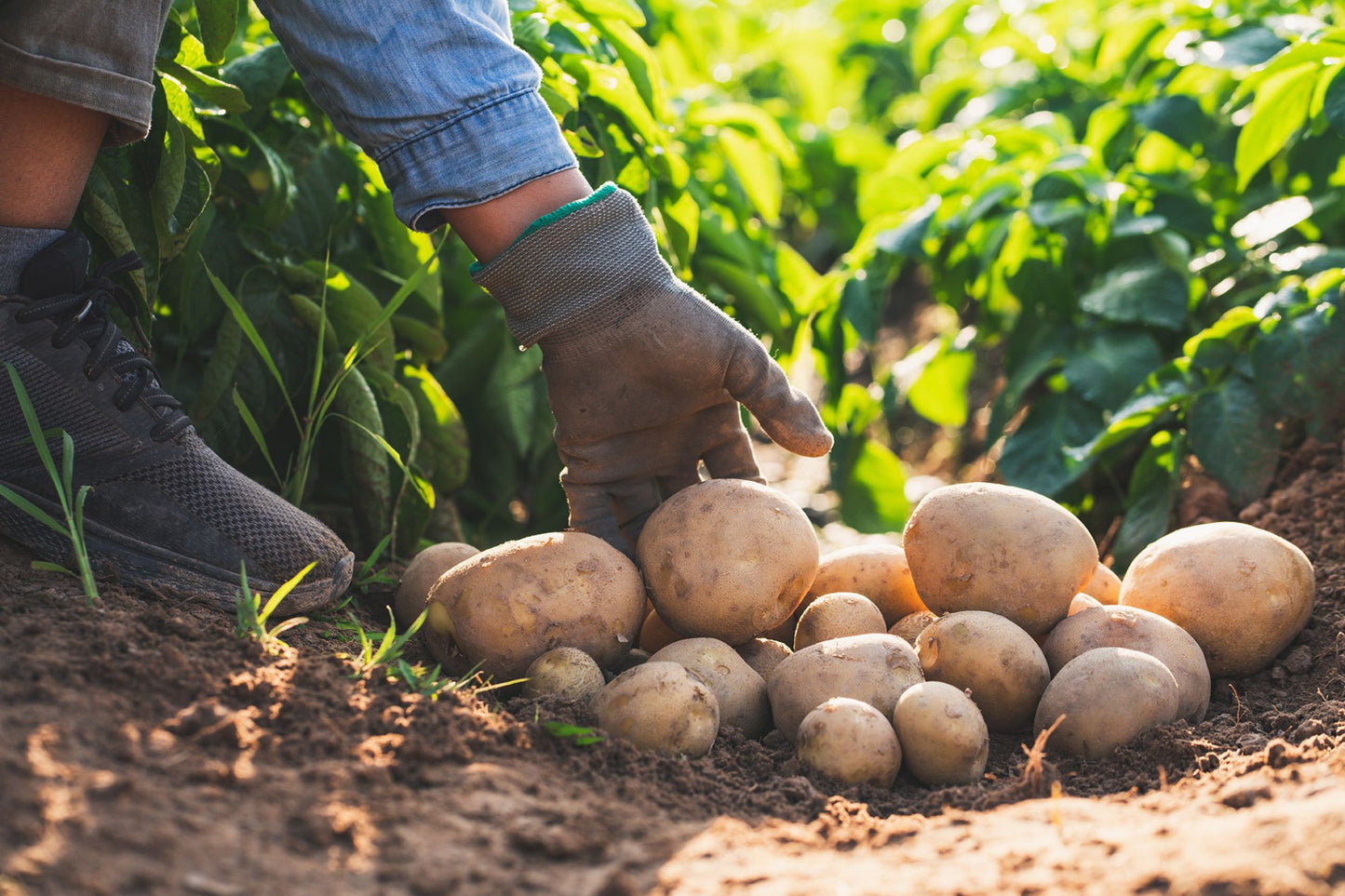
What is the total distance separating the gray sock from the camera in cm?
192

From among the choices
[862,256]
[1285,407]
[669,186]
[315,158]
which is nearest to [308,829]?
[315,158]

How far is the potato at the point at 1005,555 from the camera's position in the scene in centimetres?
201

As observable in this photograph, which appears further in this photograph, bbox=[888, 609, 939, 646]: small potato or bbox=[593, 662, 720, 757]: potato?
bbox=[888, 609, 939, 646]: small potato

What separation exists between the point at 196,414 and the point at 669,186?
4.02 feet

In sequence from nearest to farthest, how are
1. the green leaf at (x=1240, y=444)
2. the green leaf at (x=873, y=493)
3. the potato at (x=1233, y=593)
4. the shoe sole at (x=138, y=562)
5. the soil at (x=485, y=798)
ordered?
1. the soil at (x=485, y=798)
2. the shoe sole at (x=138, y=562)
3. the potato at (x=1233, y=593)
4. the green leaf at (x=1240, y=444)
5. the green leaf at (x=873, y=493)

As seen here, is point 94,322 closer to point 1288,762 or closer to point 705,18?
point 1288,762

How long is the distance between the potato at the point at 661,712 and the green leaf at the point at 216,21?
1417mm

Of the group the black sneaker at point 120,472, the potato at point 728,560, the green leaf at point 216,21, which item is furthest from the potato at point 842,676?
the green leaf at point 216,21

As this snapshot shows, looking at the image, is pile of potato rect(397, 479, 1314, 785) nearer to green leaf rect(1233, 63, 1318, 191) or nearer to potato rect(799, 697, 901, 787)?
potato rect(799, 697, 901, 787)

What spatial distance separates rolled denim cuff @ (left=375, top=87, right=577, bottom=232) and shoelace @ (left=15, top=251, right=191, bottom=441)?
54 centimetres

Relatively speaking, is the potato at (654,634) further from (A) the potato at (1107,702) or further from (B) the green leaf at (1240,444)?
(B) the green leaf at (1240,444)

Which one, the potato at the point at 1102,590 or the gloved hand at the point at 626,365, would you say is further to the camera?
Answer: the potato at the point at 1102,590

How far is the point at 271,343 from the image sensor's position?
2488mm

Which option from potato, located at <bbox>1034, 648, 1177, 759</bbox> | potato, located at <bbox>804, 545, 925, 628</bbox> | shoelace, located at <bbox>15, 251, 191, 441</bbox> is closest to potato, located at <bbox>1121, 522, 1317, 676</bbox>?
potato, located at <bbox>1034, 648, 1177, 759</bbox>
